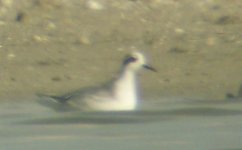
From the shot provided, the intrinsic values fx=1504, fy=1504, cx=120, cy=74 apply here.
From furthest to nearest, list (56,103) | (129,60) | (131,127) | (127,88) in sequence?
(129,60) → (127,88) → (56,103) → (131,127)

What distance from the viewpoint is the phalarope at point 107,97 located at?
548 inches

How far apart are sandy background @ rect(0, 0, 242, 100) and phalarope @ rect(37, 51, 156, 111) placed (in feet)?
2.15

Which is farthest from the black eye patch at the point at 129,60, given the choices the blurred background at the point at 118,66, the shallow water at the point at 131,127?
the shallow water at the point at 131,127

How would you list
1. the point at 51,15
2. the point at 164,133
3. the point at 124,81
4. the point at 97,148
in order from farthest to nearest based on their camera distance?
the point at 51,15, the point at 124,81, the point at 164,133, the point at 97,148

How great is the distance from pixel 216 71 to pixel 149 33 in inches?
63.7

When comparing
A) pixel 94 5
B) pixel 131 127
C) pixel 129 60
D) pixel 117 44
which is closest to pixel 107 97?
pixel 129 60

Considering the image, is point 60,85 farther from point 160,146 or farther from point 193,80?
point 160,146

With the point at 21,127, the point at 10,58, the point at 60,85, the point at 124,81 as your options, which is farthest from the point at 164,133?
the point at 10,58

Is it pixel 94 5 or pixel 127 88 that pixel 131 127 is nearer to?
pixel 127 88

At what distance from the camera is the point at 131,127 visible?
12.8 metres

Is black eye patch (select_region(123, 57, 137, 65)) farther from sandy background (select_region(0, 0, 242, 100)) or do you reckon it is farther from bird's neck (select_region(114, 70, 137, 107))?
sandy background (select_region(0, 0, 242, 100))

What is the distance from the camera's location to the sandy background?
1547cm

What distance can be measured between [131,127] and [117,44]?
4.16 m

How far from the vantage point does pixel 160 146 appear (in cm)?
1166
